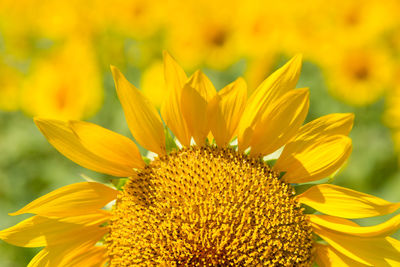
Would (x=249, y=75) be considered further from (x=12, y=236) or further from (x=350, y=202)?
(x=12, y=236)

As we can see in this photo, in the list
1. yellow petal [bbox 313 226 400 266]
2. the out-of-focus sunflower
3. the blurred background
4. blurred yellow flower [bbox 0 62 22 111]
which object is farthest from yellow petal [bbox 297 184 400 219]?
blurred yellow flower [bbox 0 62 22 111]

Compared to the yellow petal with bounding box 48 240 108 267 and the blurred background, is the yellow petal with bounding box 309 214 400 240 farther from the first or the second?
the blurred background

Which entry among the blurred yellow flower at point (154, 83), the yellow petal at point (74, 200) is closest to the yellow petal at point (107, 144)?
the yellow petal at point (74, 200)

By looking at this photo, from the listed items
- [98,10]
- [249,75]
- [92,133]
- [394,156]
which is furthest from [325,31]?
[92,133]

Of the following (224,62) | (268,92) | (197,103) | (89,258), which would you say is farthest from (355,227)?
(224,62)

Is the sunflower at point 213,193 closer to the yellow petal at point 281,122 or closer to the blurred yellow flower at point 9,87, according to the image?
the yellow petal at point 281,122

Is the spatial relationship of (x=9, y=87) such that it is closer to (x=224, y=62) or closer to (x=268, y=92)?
(x=224, y=62)
